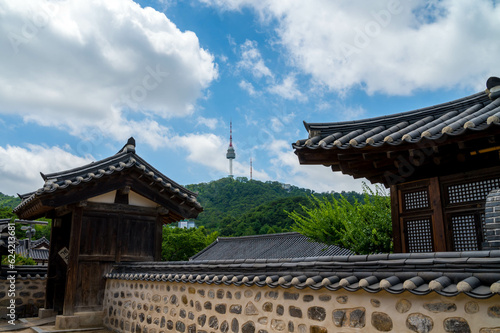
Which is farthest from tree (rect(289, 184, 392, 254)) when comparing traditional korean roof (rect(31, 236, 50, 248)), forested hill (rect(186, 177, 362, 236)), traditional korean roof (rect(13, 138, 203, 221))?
traditional korean roof (rect(31, 236, 50, 248))

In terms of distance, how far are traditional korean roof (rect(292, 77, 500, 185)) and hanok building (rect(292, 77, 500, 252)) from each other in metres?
0.01

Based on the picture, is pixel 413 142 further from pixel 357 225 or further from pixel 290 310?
pixel 357 225

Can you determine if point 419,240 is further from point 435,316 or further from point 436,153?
Answer: point 435,316

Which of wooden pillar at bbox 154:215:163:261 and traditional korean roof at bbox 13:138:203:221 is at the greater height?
traditional korean roof at bbox 13:138:203:221

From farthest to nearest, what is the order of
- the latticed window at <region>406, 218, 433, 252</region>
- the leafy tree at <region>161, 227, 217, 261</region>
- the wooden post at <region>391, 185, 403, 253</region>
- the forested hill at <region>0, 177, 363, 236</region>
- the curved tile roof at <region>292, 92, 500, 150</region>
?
the forested hill at <region>0, 177, 363, 236</region> → the leafy tree at <region>161, 227, 217, 261</region> → the wooden post at <region>391, 185, 403, 253</region> → the latticed window at <region>406, 218, 433, 252</region> → the curved tile roof at <region>292, 92, 500, 150</region>

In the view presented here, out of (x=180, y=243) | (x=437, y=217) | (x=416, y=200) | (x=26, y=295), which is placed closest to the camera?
(x=437, y=217)

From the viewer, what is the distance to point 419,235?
22.3 feet

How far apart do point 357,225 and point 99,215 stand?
28.3ft

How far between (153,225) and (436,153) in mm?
7752

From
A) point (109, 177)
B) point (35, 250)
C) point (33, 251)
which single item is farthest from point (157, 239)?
point (35, 250)

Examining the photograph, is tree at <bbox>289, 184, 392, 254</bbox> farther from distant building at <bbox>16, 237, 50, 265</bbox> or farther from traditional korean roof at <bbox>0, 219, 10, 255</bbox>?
distant building at <bbox>16, 237, 50, 265</bbox>

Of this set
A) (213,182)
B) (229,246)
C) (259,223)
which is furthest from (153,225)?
(213,182)

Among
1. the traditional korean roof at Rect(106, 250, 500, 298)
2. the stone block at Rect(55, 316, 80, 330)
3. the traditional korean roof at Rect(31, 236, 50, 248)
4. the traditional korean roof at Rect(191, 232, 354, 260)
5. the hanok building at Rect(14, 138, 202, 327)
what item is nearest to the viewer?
the traditional korean roof at Rect(106, 250, 500, 298)

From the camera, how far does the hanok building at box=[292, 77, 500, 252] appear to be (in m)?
A: 5.72
